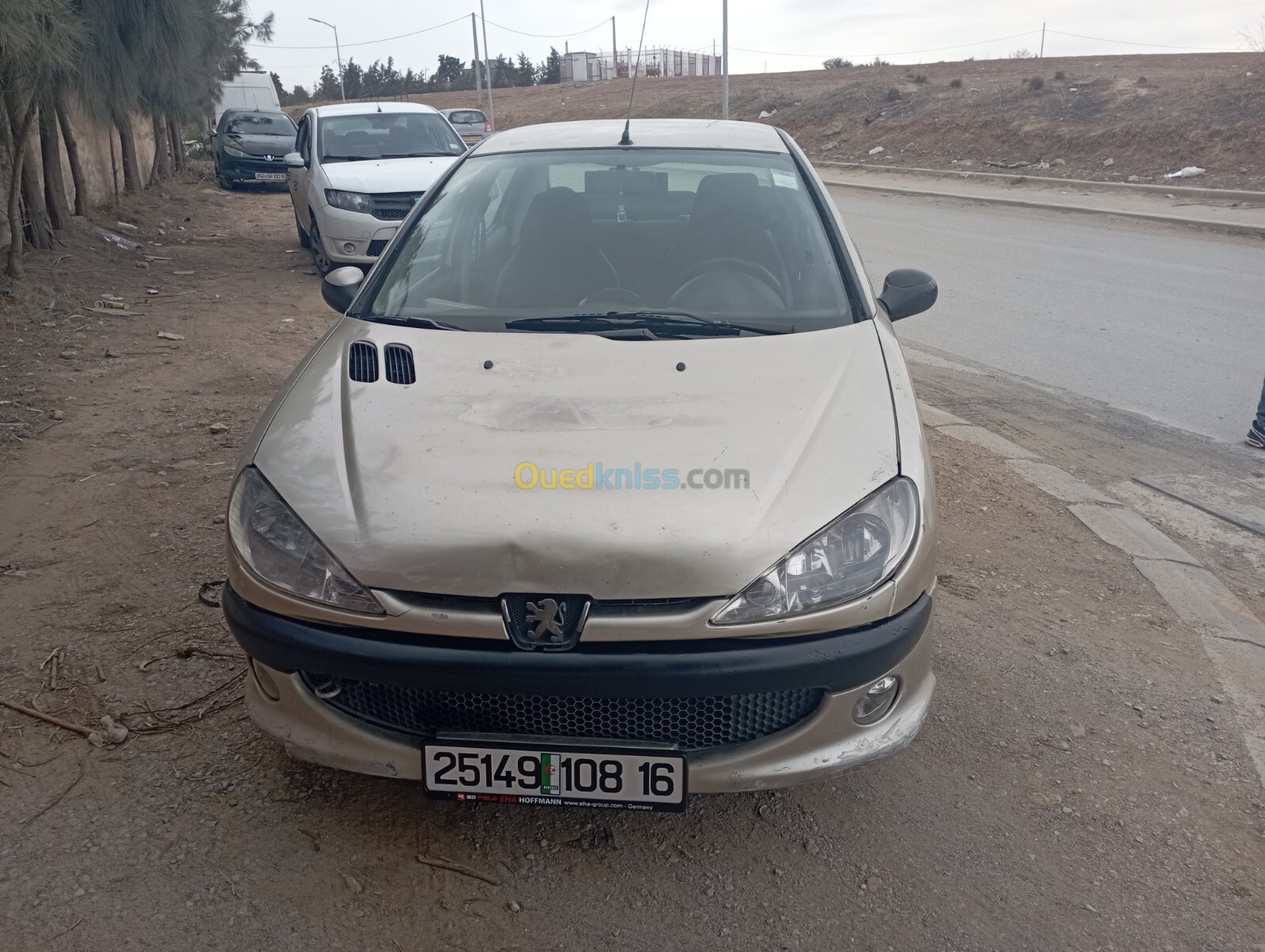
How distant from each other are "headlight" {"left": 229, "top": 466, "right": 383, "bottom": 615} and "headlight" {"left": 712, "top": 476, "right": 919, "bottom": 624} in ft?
2.62

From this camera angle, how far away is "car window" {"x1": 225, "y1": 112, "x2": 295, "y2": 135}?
72.0 feet

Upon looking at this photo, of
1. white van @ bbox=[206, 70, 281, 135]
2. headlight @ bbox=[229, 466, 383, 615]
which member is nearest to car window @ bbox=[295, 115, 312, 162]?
headlight @ bbox=[229, 466, 383, 615]

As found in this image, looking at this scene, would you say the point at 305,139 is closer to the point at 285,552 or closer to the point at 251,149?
the point at 285,552

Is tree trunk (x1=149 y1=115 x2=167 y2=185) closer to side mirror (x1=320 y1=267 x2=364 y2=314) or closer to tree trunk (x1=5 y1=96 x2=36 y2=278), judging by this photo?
tree trunk (x1=5 y1=96 x2=36 y2=278)

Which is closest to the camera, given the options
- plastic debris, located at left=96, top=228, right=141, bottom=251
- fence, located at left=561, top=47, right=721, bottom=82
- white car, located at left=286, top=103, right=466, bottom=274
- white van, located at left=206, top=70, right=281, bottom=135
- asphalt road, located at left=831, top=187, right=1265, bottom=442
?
asphalt road, located at left=831, top=187, right=1265, bottom=442

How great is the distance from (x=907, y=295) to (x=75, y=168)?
12.3m

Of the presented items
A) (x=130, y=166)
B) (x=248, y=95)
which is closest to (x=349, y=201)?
(x=130, y=166)

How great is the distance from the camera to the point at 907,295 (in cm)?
341

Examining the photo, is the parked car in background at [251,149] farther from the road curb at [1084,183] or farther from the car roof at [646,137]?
the car roof at [646,137]

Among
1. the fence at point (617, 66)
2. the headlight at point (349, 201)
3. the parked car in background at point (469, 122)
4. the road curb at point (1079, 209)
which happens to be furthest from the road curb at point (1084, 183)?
the fence at point (617, 66)

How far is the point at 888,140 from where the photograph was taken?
28.7 m

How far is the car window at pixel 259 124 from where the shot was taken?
72.0 ft

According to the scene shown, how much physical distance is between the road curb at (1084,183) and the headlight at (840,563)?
16939mm

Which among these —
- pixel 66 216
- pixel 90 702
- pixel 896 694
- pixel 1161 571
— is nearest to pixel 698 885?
pixel 896 694
